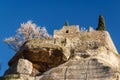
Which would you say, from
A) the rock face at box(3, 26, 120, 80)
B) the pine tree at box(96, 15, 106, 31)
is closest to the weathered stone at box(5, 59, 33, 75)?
the rock face at box(3, 26, 120, 80)

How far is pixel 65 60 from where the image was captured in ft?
113

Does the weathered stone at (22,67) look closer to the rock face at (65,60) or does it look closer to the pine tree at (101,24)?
the rock face at (65,60)

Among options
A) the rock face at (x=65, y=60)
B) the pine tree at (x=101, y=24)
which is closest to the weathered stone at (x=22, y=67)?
the rock face at (x=65, y=60)

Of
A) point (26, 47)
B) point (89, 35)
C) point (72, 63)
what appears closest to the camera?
point (72, 63)

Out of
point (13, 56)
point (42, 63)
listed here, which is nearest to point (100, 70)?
point (42, 63)

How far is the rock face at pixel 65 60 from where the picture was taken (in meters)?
31.9

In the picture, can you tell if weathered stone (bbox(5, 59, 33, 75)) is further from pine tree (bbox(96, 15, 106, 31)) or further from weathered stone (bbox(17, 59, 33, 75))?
pine tree (bbox(96, 15, 106, 31))

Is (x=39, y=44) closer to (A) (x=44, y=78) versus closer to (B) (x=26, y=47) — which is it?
(B) (x=26, y=47)

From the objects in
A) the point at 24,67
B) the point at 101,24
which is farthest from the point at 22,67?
the point at 101,24

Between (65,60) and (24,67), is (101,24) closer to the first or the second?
(65,60)

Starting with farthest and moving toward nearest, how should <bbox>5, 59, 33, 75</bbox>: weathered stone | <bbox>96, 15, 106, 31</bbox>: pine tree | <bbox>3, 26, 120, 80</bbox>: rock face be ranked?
1. <bbox>96, 15, 106, 31</bbox>: pine tree
2. <bbox>5, 59, 33, 75</bbox>: weathered stone
3. <bbox>3, 26, 120, 80</bbox>: rock face

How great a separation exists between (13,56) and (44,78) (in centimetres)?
525

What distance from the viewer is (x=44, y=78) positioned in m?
32.7

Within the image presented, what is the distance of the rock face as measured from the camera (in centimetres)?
3194
